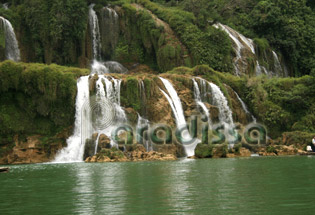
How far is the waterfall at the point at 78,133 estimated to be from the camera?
27.8m

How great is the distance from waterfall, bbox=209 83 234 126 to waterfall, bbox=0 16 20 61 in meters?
17.0

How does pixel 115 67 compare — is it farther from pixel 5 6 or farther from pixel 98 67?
pixel 5 6

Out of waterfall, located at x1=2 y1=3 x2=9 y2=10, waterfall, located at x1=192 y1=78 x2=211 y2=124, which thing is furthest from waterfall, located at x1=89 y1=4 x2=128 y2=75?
waterfall, located at x1=192 y1=78 x2=211 y2=124

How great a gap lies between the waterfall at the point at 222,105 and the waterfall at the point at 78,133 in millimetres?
9329

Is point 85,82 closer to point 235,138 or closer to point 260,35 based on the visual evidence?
point 235,138

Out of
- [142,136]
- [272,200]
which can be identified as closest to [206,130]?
[142,136]

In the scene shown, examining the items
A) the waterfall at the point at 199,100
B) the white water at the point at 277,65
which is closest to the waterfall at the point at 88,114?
the waterfall at the point at 199,100

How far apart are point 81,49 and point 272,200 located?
3470cm

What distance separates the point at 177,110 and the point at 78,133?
674 centimetres

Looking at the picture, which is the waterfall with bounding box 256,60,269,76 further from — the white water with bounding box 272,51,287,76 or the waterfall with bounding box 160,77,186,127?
the waterfall with bounding box 160,77,186,127

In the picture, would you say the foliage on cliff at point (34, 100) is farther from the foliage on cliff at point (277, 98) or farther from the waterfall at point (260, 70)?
the waterfall at point (260, 70)

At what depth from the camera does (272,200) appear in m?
9.70

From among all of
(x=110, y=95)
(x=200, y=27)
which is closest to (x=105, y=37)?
(x=200, y=27)

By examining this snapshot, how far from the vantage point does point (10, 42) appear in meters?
39.1
